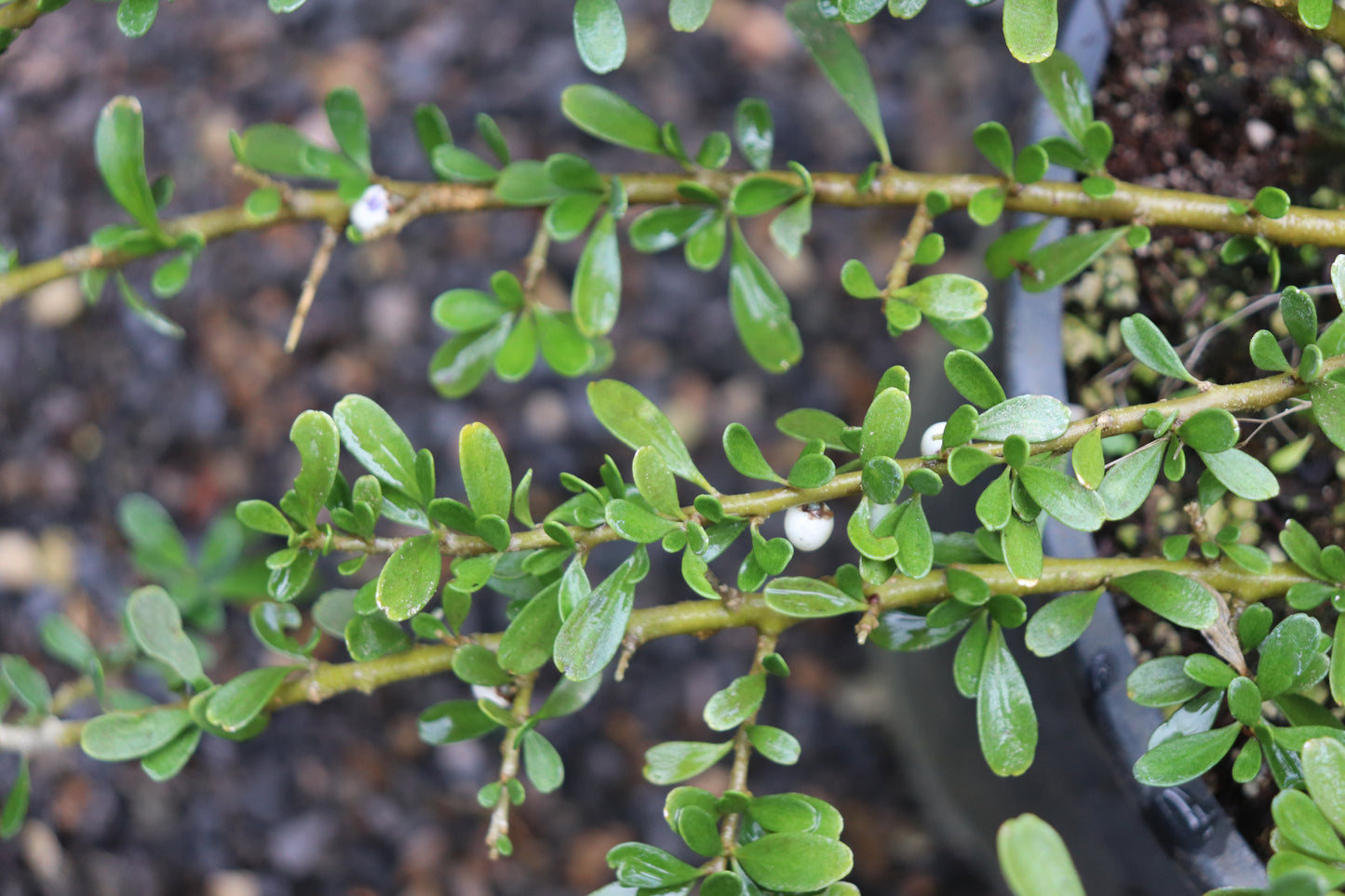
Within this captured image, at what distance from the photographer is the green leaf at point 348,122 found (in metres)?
0.67

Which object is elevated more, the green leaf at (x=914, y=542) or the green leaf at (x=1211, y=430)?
the green leaf at (x=1211, y=430)

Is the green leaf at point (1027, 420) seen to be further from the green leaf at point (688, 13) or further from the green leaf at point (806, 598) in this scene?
the green leaf at point (688, 13)

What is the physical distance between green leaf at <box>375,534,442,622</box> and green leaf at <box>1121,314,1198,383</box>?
14.6 inches

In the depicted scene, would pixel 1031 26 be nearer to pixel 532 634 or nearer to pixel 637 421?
pixel 637 421

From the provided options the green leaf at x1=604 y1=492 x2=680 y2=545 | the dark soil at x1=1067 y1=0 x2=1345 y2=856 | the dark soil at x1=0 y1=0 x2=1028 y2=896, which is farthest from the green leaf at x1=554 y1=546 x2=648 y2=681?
the dark soil at x1=0 y1=0 x2=1028 y2=896

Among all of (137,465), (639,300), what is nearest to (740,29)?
(639,300)

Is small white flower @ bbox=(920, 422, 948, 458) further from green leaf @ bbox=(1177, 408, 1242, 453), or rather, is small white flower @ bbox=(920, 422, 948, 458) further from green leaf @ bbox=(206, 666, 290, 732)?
green leaf @ bbox=(206, 666, 290, 732)

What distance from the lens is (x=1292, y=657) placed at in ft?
1.59

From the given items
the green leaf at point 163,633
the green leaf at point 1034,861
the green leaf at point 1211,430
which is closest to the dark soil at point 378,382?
the green leaf at point 163,633

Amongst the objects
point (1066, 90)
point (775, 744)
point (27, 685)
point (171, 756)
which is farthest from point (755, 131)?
point (27, 685)

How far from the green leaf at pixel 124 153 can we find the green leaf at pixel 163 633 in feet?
0.81

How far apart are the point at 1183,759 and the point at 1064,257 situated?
1.06 feet

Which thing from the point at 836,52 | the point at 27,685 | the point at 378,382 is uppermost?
the point at 836,52

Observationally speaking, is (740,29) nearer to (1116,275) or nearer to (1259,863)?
(1116,275)
